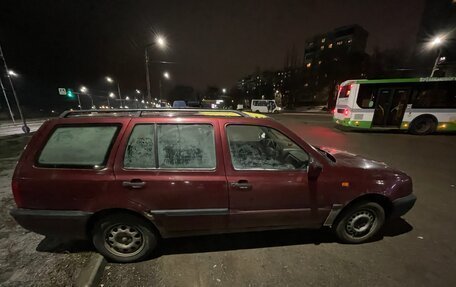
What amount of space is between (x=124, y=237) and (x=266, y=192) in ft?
6.05

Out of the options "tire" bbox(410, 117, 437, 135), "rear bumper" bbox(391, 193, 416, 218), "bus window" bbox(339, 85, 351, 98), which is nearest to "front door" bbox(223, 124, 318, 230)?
"rear bumper" bbox(391, 193, 416, 218)

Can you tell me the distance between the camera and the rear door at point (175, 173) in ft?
7.52

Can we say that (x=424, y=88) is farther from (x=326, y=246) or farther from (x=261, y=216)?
(x=261, y=216)

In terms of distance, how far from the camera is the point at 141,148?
240 cm

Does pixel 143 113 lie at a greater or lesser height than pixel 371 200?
greater

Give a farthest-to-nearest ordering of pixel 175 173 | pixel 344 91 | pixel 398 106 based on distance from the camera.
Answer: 1. pixel 344 91
2. pixel 398 106
3. pixel 175 173

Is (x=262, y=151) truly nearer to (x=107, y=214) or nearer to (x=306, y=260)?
(x=306, y=260)

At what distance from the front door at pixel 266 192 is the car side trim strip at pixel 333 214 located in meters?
0.18

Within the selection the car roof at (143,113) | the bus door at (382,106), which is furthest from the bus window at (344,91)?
the car roof at (143,113)

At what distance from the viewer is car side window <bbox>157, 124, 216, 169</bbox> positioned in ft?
7.93

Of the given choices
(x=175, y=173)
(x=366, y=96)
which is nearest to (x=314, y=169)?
(x=175, y=173)

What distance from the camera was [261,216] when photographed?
2.55 meters

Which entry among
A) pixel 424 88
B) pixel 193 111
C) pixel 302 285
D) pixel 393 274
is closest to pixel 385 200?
pixel 393 274

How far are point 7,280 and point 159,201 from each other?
1858 mm
